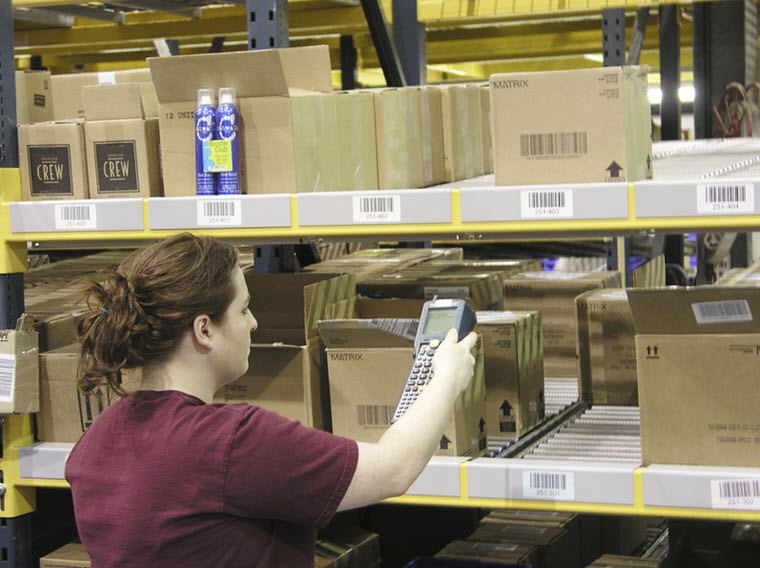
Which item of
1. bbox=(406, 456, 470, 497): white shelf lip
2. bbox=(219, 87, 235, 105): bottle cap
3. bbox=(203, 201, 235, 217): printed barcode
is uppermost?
bbox=(219, 87, 235, 105): bottle cap

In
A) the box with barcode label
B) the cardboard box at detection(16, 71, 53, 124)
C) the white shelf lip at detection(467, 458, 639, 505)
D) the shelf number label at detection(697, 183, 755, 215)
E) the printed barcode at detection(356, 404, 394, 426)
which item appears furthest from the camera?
the cardboard box at detection(16, 71, 53, 124)

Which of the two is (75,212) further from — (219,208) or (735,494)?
(735,494)

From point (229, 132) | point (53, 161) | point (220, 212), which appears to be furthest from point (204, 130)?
point (53, 161)

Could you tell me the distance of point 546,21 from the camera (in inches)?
167

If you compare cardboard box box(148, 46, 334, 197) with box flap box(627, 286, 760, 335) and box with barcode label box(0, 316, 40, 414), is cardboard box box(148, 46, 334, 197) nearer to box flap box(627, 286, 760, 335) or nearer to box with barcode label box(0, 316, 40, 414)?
box with barcode label box(0, 316, 40, 414)

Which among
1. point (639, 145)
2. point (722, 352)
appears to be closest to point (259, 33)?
point (639, 145)

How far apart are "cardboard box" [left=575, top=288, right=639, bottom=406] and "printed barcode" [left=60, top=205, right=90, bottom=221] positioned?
1.08 m

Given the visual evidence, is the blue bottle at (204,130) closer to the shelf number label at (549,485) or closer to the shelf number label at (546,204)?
the shelf number label at (546,204)

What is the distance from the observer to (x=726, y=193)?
5.13ft

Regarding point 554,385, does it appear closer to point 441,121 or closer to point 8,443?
point 441,121

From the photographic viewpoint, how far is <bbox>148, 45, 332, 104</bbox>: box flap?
1825mm

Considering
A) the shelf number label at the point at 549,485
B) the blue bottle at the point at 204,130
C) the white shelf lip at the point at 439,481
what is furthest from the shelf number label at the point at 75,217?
A: the shelf number label at the point at 549,485

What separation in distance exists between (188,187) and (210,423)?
0.73 meters

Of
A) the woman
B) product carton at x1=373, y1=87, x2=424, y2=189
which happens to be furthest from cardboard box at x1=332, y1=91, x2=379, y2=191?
the woman
